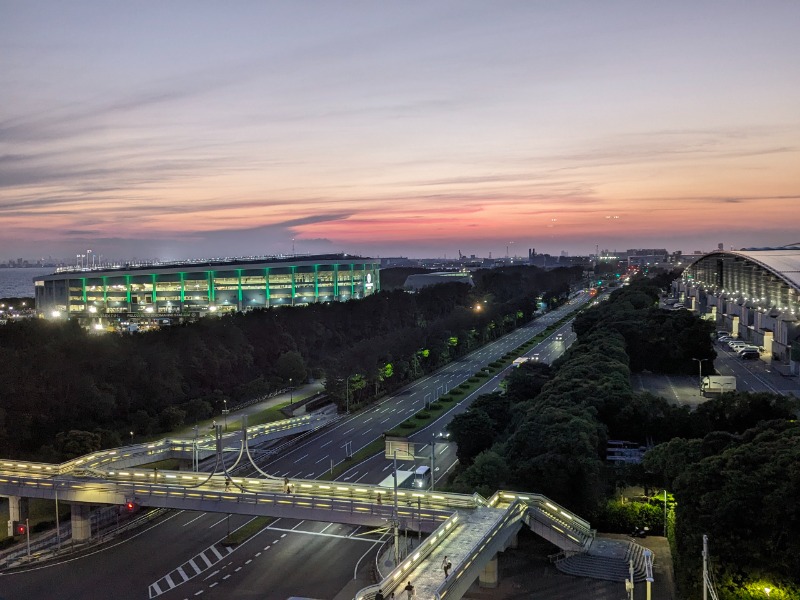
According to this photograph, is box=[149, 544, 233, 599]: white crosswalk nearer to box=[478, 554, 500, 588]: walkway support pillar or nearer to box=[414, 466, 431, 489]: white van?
box=[414, 466, 431, 489]: white van

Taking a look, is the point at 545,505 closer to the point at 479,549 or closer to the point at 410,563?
the point at 479,549

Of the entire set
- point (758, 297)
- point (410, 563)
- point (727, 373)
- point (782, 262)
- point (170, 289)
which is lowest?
point (727, 373)

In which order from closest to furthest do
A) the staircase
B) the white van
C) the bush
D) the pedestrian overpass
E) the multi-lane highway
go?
1. the pedestrian overpass
2. the staircase
3. the multi-lane highway
4. the bush
5. the white van

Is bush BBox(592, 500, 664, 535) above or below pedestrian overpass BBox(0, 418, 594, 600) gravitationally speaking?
below

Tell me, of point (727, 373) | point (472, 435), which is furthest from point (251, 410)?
point (727, 373)

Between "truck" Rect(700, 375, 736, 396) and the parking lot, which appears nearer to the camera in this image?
"truck" Rect(700, 375, 736, 396)

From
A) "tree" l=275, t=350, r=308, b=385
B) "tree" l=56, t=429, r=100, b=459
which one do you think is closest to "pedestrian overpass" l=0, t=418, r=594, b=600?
"tree" l=56, t=429, r=100, b=459

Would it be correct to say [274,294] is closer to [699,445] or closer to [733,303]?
[733,303]
